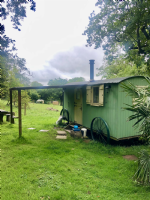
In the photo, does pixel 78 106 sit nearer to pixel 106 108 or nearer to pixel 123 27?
pixel 106 108

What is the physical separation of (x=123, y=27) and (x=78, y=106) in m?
6.91

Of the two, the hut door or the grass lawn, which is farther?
the hut door

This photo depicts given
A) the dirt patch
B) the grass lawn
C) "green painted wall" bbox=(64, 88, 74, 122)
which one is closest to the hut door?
"green painted wall" bbox=(64, 88, 74, 122)

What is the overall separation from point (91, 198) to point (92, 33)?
1163 centimetres

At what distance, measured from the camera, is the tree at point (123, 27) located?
8742mm

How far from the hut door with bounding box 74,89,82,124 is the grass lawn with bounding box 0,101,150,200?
2267 millimetres

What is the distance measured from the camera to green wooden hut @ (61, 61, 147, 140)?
450 cm

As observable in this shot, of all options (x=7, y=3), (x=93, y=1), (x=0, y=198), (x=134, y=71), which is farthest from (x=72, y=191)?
(x=134, y=71)

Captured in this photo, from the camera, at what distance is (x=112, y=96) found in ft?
15.2

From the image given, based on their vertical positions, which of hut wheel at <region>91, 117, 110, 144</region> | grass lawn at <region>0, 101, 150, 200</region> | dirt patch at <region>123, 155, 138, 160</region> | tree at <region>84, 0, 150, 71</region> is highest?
tree at <region>84, 0, 150, 71</region>

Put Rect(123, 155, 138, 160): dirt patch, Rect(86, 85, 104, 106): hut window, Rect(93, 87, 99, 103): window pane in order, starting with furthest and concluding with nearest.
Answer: Rect(93, 87, 99, 103): window pane < Rect(86, 85, 104, 106): hut window < Rect(123, 155, 138, 160): dirt patch

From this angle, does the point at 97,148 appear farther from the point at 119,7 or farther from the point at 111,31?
the point at 119,7

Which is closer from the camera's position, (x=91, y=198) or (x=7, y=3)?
Result: (x=91, y=198)

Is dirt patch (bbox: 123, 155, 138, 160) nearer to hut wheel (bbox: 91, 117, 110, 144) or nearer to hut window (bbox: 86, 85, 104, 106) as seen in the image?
hut wheel (bbox: 91, 117, 110, 144)
